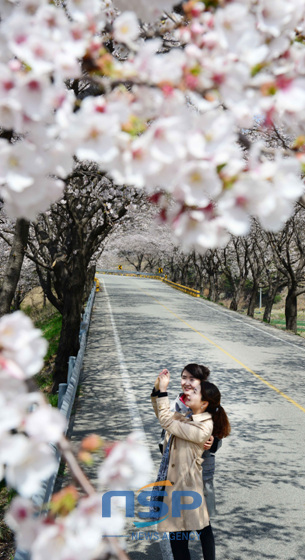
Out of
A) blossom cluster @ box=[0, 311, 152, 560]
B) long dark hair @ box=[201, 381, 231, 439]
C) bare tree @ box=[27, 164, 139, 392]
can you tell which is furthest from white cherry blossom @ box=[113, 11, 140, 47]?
bare tree @ box=[27, 164, 139, 392]

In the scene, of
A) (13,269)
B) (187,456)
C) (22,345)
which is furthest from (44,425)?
(13,269)

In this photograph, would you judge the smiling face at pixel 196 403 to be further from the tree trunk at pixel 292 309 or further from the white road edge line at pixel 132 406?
the tree trunk at pixel 292 309

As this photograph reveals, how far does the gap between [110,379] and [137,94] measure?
37.2ft

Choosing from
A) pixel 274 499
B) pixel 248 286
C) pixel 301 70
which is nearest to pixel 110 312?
pixel 274 499

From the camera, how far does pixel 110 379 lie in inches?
487

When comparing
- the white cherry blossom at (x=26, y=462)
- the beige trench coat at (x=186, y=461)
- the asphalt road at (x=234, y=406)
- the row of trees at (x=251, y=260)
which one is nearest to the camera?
the white cherry blossom at (x=26, y=462)

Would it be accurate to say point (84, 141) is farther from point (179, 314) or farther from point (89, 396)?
point (179, 314)

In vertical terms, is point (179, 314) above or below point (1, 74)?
below

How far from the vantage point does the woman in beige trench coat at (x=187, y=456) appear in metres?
4.58

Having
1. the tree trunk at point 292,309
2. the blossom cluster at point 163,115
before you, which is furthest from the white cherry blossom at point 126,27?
the tree trunk at point 292,309

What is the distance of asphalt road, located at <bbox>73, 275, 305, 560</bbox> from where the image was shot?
5859 mm

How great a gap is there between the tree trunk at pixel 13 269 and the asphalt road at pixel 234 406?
302cm

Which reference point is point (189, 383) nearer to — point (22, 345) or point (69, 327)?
point (22, 345)

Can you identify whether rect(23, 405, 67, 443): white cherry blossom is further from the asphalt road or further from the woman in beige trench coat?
the asphalt road
